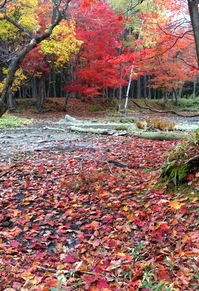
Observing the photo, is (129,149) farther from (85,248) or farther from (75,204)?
(85,248)

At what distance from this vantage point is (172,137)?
963 cm

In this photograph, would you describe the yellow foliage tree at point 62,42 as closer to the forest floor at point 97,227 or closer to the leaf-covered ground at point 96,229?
the forest floor at point 97,227

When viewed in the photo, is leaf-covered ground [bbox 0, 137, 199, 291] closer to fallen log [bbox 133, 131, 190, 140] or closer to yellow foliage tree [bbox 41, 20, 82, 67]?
fallen log [bbox 133, 131, 190, 140]

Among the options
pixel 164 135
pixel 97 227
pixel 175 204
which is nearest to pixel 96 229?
pixel 97 227

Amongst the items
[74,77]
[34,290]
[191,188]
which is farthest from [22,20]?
[34,290]

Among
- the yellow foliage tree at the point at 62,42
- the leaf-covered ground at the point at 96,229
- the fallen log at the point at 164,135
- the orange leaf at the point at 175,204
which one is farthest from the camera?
the yellow foliage tree at the point at 62,42

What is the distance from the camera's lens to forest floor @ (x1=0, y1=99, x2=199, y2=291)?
8.16 feet

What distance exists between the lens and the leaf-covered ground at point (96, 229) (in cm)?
249

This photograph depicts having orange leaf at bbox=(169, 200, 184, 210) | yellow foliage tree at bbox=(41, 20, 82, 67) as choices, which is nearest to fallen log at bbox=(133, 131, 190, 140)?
orange leaf at bbox=(169, 200, 184, 210)

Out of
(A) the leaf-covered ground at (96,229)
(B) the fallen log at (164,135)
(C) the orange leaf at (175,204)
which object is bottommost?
(A) the leaf-covered ground at (96,229)

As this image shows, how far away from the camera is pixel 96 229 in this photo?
147 inches

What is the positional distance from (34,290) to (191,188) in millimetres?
2369

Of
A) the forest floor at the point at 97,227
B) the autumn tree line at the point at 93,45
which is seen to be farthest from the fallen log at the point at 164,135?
the autumn tree line at the point at 93,45

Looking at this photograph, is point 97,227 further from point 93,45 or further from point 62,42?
point 93,45
